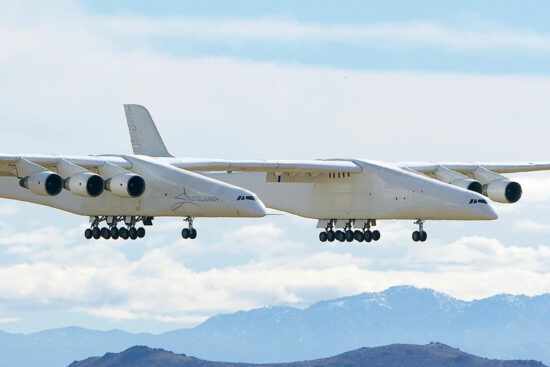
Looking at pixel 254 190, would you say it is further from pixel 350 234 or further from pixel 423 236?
pixel 423 236

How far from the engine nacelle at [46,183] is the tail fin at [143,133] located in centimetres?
2535

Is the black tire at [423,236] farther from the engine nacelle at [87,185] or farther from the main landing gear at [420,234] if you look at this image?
the engine nacelle at [87,185]

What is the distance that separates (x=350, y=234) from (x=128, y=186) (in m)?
18.4

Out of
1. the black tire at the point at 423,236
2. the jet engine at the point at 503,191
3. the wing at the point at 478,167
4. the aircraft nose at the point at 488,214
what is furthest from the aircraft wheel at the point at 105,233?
the jet engine at the point at 503,191

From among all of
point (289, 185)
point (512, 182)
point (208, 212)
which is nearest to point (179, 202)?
point (208, 212)

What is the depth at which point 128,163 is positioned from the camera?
86.6 metres

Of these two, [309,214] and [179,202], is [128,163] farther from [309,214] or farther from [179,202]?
[309,214]

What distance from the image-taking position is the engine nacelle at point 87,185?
8012cm

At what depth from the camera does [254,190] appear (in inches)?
3824

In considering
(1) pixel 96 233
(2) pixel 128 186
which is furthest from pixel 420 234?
(1) pixel 96 233

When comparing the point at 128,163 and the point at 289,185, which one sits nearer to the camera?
the point at 128,163

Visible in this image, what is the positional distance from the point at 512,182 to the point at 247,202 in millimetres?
21558

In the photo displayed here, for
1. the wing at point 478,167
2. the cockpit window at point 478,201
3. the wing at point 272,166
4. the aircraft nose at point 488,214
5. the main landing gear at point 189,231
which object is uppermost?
the wing at point 478,167

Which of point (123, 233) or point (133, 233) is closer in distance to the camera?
point (133, 233)
